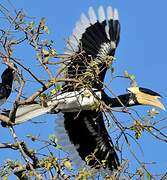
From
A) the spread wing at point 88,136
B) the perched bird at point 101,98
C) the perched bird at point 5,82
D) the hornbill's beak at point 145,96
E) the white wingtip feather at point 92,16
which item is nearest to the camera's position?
the perched bird at point 5,82

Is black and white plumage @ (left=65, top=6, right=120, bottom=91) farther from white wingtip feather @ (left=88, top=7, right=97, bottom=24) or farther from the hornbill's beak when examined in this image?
the hornbill's beak

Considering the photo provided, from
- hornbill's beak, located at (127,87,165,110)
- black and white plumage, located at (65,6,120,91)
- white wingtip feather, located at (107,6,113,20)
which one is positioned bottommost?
hornbill's beak, located at (127,87,165,110)

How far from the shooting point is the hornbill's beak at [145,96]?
4622 mm

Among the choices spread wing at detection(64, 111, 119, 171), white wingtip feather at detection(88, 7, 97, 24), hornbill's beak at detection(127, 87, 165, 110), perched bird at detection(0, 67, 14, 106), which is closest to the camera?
perched bird at detection(0, 67, 14, 106)

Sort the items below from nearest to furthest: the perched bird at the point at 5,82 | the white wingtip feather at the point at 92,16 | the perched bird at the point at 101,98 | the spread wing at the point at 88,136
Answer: the perched bird at the point at 5,82
the perched bird at the point at 101,98
the white wingtip feather at the point at 92,16
the spread wing at the point at 88,136

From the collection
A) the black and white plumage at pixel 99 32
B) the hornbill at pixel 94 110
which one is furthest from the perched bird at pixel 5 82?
the black and white plumage at pixel 99 32

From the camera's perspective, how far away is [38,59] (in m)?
2.66

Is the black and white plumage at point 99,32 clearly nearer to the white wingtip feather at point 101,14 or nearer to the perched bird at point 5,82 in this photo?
the white wingtip feather at point 101,14

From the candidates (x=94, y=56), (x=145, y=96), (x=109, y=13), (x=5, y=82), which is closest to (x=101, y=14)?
(x=109, y=13)

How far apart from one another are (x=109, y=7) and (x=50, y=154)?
103 inches

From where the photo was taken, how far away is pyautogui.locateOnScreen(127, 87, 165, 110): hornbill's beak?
15.2ft

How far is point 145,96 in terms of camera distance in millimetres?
4781

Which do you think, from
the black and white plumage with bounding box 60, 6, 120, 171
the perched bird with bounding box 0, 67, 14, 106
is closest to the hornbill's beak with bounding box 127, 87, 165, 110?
the black and white plumage with bounding box 60, 6, 120, 171

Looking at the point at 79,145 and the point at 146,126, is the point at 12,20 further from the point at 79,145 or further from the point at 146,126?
the point at 79,145
